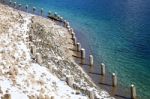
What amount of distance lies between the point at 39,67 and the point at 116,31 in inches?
1222

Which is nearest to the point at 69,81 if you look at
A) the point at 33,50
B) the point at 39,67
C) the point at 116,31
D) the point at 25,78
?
the point at 25,78

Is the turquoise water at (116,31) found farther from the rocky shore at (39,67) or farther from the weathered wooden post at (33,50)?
the weathered wooden post at (33,50)

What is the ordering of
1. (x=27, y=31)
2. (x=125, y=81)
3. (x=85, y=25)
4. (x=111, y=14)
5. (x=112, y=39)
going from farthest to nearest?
(x=111, y=14)
(x=85, y=25)
(x=112, y=39)
(x=27, y=31)
(x=125, y=81)

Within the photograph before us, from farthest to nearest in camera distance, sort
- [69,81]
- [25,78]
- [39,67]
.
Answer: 1. [39,67]
2. [69,81]
3. [25,78]

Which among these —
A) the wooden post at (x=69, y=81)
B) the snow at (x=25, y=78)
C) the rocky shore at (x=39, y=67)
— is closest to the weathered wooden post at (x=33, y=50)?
the rocky shore at (x=39, y=67)

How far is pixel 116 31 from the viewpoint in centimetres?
6738

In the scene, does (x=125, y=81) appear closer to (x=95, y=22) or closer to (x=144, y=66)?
(x=144, y=66)

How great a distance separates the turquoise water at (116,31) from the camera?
150ft

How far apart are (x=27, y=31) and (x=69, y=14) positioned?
2941 centimetres

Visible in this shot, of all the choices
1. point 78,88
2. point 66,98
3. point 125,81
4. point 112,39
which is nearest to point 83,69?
point 125,81

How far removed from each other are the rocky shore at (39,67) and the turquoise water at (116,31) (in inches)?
201

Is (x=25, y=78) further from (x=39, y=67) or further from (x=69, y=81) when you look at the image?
(x=39, y=67)

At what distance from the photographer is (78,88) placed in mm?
35562

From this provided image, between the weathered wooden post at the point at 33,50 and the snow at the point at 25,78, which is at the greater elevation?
the weathered wooden post at the point at 33,50
